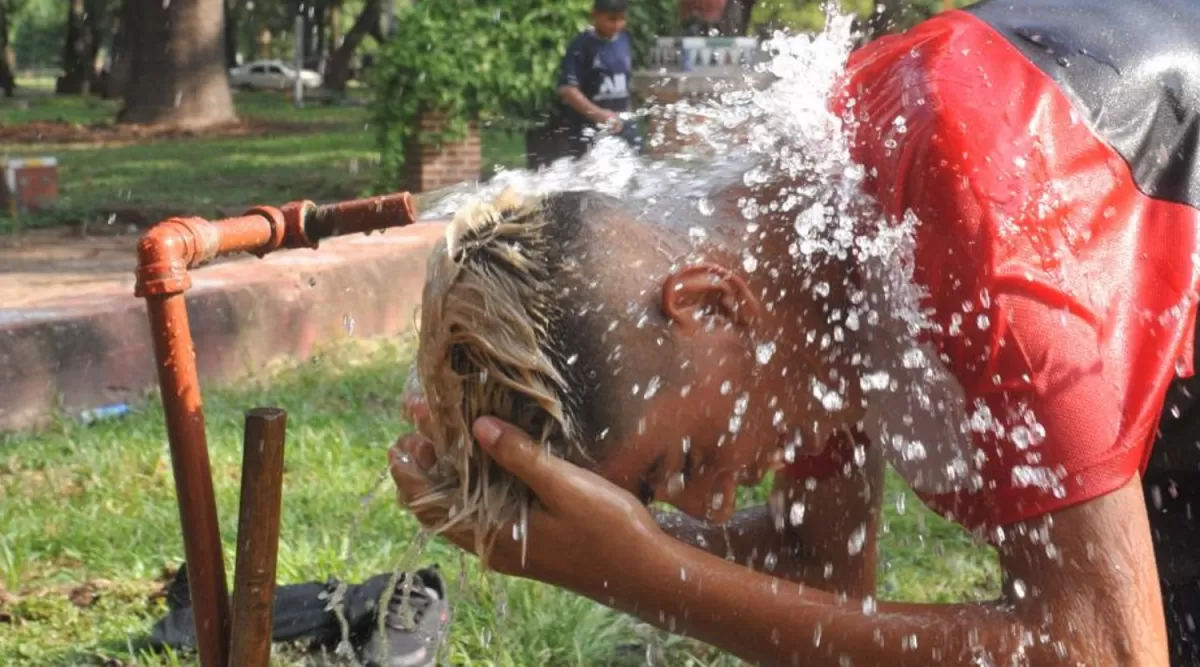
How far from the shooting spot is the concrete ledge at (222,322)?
4938 mm

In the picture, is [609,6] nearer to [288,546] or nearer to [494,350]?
[288,546]

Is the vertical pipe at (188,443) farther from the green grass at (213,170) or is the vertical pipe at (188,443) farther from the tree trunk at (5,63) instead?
the tree trunk at (5,63)

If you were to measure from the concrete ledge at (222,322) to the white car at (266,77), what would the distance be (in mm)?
38450

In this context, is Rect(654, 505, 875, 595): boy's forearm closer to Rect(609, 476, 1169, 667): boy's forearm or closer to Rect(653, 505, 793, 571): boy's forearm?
Rect(653, 505, 793, 571): boy's forearm

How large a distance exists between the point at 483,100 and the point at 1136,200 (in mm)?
8006

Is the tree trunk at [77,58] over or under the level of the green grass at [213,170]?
under

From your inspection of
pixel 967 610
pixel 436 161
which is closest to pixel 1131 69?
pixel 967 610

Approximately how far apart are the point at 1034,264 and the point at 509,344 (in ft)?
1.88

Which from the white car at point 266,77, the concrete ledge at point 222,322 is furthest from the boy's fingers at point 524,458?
the white car at point 266,77

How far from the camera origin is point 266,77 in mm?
46344

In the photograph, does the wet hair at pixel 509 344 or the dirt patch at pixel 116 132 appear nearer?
the wet hair at pixel 509 344

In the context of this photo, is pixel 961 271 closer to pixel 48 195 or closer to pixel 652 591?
pixel 652 591

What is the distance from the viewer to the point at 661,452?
186 centimetres

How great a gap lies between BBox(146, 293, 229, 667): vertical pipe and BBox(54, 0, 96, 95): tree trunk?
36.1 m
